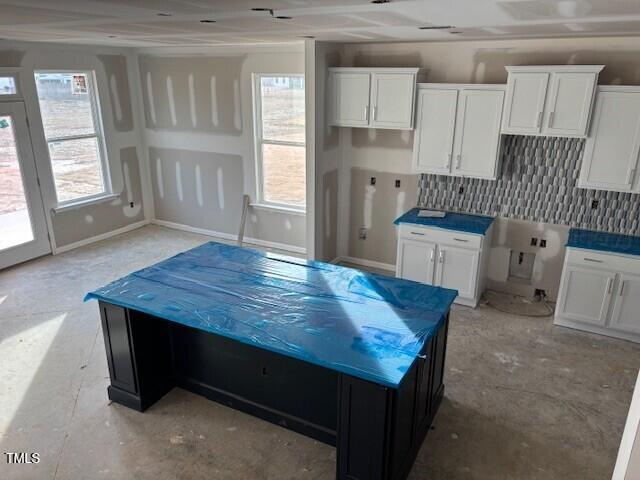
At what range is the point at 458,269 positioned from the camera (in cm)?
476

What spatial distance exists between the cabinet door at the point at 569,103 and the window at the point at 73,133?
5458mm

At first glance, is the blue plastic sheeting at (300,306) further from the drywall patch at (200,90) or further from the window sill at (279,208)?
the drywall patch at (200,90)

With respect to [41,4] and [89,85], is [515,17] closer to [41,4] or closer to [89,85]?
[41,4]

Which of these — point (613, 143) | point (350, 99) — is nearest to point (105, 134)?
point (350, 99)

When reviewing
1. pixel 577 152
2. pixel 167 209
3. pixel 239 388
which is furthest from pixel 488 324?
pixel 167 209

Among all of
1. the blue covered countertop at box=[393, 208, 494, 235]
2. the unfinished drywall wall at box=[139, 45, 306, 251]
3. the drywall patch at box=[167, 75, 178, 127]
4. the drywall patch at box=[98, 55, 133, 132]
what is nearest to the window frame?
the drywall patch at box=[98, 55, 133, 132]

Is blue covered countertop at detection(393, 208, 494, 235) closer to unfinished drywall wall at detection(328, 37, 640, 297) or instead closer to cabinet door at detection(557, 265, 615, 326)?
unfinished drywall wall at detection(328, 37, 640, 297)

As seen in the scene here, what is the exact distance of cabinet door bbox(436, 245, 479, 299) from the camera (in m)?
4.68

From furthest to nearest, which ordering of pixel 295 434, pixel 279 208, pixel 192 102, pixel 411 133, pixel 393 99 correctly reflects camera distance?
pixel 192 102 < pixel 279 208 < pixel 411 133 < pixel 393 99 < pixel 295 434

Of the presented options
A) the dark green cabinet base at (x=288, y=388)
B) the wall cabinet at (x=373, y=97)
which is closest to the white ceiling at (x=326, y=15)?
the wall cabinet at (x=373, y=97)

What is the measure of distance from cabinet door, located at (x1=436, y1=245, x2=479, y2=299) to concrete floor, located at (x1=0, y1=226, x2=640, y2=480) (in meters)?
0.32

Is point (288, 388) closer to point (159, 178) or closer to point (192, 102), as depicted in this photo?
point (192, 102)

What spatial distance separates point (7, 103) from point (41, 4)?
3.86 m

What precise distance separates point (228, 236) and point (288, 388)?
13.0 ft
